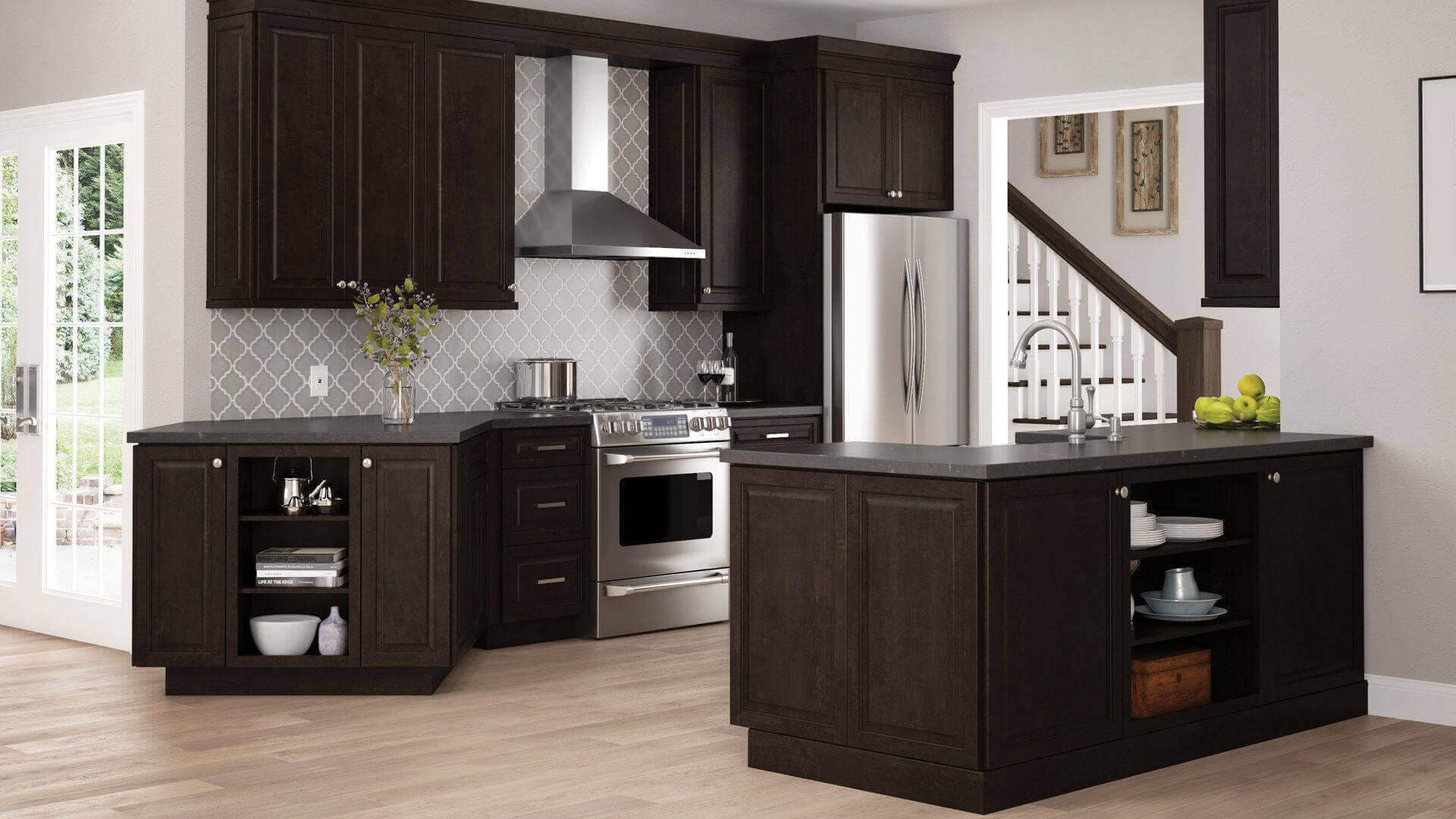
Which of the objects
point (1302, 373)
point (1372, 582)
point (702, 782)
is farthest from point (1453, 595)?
point (702, 782)

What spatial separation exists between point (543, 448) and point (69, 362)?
6.25 feet

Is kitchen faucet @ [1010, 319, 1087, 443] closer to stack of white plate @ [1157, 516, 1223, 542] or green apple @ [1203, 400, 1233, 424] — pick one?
stack of white plate @ [1157, 516, 1223, 542]

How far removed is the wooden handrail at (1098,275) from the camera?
8008mm

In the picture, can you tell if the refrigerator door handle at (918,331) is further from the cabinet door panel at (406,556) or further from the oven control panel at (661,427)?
the cabinet door panel at (406,556)

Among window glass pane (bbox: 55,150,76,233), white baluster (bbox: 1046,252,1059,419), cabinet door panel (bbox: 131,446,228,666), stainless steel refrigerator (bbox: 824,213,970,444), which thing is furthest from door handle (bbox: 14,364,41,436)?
white baluster (bbox: 1046,252,1059,419)

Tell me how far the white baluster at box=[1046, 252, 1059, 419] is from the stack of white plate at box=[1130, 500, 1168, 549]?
358 cm

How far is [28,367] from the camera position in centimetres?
632

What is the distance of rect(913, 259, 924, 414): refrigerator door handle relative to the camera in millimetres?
7055

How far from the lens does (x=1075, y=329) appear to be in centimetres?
824

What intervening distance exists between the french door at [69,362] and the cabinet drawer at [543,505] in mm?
1405

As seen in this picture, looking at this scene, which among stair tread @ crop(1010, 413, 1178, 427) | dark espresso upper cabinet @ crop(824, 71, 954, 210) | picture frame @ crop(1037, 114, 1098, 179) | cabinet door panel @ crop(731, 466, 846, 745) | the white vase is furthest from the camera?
picture frame @ crop(1037, 114, 1098, 179)

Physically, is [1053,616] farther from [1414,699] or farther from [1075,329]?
[1075,329]

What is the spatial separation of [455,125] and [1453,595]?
3.83 meters

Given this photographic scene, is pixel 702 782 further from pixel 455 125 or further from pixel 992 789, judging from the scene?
pixel 455 125
